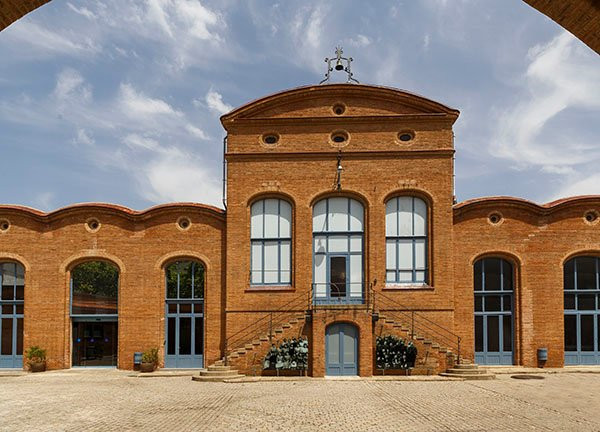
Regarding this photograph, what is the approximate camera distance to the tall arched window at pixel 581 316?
22.6m

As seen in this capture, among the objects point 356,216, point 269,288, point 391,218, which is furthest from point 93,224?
point 391,218

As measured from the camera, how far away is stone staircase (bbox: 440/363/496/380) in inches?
778

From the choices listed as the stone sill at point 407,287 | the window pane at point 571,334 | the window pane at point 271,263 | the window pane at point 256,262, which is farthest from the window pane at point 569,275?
the window pane at point 256,262

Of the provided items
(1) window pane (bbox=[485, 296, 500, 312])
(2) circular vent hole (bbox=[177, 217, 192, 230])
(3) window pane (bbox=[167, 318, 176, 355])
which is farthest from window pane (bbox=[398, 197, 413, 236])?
(3) window pane (bbox=[167, 318, 176, 355])

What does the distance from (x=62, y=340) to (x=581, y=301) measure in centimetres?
2018

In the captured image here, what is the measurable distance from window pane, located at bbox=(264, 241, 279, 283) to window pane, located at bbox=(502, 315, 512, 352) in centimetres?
893

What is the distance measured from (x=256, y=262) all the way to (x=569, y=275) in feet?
39.9

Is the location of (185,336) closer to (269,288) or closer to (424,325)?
(269,288)

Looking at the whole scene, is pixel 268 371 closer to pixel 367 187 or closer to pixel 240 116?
pixel 367 187

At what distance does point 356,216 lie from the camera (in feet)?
74.5

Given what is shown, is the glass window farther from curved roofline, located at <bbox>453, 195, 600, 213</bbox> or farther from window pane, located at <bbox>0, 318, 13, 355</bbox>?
curved roofline, located at <bbox>453, 195, 600, 213</bbox>

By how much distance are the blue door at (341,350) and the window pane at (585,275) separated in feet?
30.3

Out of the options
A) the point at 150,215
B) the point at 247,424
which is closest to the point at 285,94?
the point at 150,215

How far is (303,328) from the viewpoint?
21188mm
